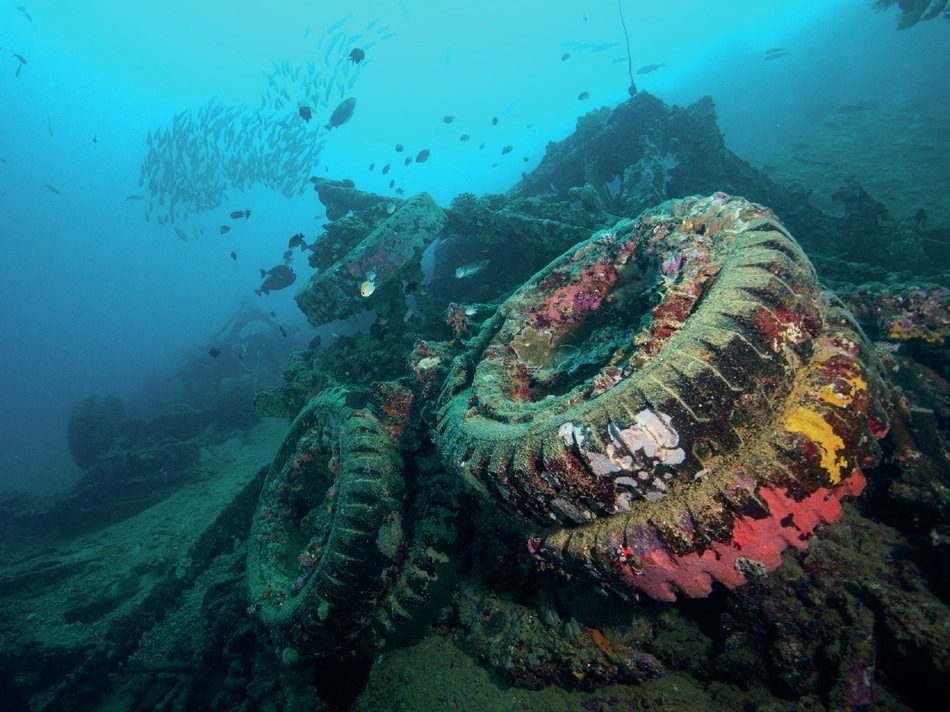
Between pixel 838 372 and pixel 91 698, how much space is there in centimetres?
904

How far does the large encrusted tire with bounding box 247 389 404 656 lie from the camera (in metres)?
3.42

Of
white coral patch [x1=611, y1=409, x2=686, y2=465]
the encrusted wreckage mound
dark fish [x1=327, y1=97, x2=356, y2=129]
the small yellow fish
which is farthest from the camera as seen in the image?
dark fish [x1=327, y1=97, x2=356, y2=129]

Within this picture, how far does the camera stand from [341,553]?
3.44 m

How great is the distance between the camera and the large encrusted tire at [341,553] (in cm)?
342

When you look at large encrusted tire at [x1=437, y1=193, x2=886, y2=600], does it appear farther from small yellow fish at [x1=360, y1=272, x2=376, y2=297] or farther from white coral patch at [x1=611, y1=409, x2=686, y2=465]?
small yellow fish at [x1=360, y1=272, x2=376, y2=297]

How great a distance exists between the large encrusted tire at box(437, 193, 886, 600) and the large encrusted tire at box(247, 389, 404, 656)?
1.37 meters

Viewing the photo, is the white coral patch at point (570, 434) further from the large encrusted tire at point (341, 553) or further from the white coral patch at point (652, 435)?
the large encrusted tire at point (341, 553)

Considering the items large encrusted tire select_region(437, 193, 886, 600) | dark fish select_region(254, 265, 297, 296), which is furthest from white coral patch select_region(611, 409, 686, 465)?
dark fish select_region(254, 265, 297, 296)

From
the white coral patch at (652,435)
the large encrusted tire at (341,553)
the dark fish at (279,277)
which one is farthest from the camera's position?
the dark fish at (279,277)

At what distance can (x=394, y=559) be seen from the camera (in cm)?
346

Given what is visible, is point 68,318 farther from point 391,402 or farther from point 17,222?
point 391,402

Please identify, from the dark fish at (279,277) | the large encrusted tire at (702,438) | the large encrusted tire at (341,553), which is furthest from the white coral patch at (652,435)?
the dark fish at (279,277)

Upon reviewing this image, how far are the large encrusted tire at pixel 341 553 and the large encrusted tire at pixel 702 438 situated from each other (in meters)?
1.37

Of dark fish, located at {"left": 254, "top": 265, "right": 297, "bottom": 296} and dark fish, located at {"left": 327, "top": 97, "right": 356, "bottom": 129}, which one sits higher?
dark fish, located at {"left": 327, "top": 97, "right": 356, "bottom": 129}
